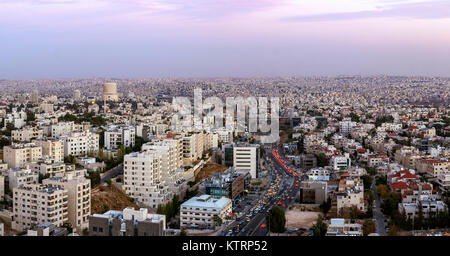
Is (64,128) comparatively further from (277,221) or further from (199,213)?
(277,221)

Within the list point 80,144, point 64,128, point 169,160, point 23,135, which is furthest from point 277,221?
point 64,128

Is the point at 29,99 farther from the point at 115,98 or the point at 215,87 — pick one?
the point at 215,87

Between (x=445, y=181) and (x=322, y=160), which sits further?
(x=322, y=160)

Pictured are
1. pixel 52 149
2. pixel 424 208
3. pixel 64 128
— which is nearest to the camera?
pixel 424 208

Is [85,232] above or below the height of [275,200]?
above

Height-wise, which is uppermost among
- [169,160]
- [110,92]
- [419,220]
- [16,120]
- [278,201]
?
[110,92]
